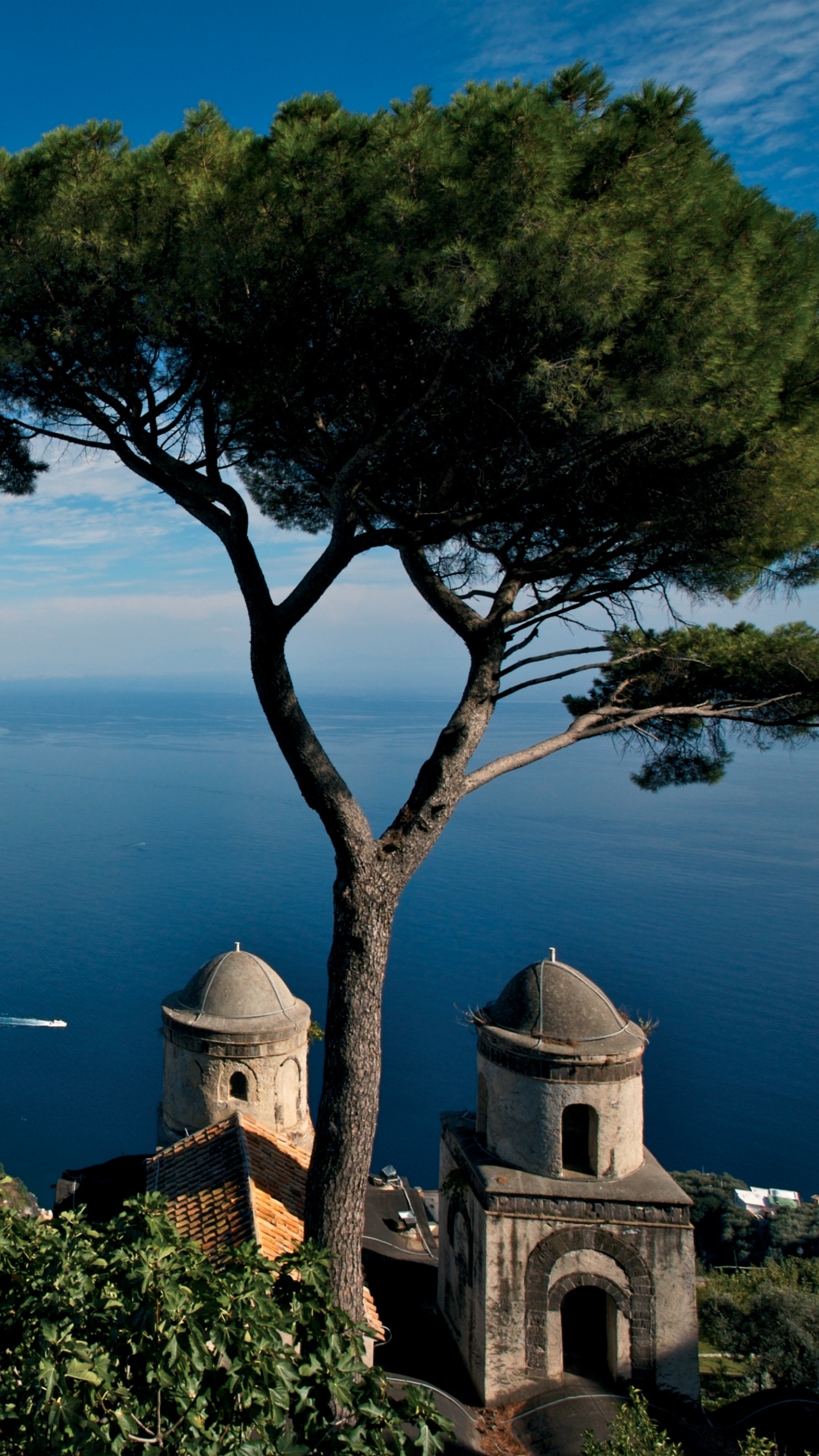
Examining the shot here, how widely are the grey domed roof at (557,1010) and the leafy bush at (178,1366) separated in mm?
5319

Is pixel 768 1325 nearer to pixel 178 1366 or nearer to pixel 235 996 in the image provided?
pixel 235 996

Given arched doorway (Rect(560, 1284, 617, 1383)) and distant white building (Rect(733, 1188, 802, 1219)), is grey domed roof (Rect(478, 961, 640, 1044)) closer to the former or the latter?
arched doorway (Rect(560, 1284, 617, 1383))

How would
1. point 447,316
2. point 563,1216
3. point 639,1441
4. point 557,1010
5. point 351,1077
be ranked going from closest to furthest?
point 447,316, point 351,1077, point 639,1441, point 563,1216, point 557,1010

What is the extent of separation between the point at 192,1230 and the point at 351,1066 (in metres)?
2.89

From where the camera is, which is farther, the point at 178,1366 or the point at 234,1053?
the point at 234,1053

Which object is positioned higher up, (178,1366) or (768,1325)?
(178,1366)

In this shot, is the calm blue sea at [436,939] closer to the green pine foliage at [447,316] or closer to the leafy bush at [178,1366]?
the green pine foliage at [447,316]

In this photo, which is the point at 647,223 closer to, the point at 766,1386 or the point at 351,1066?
the point at 351,1066

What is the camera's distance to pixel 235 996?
1035 centimetres

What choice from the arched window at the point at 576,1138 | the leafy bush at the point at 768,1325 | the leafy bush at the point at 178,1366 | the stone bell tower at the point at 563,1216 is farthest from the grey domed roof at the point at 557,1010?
the leafy bush at the point at 768,1325

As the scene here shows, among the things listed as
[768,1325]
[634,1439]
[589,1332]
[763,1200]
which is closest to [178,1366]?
[634,1439]

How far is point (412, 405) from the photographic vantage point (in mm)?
6613

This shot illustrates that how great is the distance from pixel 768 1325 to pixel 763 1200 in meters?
11.7

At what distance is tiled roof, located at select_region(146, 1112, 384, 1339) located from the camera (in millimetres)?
7656
